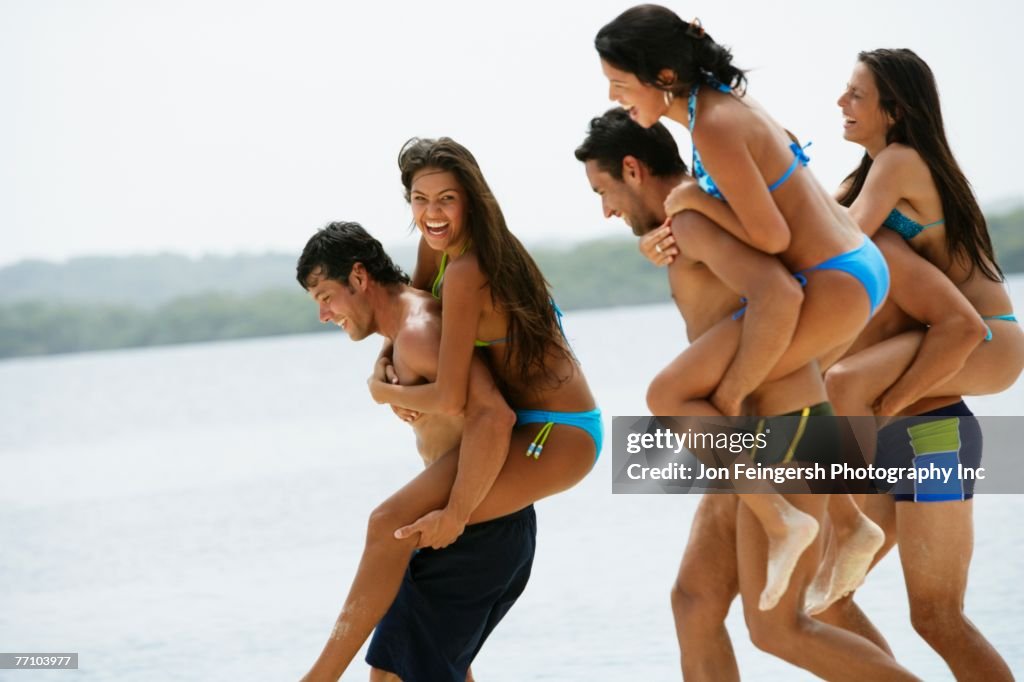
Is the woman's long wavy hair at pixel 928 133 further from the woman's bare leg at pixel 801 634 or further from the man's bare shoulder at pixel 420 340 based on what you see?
the man's bare shoulder at pixel 420 340

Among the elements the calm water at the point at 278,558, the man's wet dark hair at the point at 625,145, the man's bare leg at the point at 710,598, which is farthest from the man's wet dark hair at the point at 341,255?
the calm water at the point at 278,558

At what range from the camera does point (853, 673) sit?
135 inches

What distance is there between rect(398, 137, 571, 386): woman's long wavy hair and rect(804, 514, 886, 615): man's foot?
98 centimetres

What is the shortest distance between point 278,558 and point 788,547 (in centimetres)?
549

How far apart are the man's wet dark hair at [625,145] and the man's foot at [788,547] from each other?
1.01m

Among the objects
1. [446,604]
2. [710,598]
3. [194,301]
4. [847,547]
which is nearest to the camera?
[847,547]

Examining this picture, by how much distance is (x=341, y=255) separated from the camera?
4.01m

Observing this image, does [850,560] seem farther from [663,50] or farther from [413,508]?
[663,50]

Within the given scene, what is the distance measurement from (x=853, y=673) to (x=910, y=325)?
1.08 metres

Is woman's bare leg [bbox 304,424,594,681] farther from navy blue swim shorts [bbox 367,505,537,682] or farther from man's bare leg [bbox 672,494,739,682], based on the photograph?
man's bare leg [bbox 672,494,739,682]

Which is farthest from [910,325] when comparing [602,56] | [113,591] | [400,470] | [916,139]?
[400,470]

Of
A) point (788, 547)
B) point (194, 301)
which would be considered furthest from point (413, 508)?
point (194, 301)

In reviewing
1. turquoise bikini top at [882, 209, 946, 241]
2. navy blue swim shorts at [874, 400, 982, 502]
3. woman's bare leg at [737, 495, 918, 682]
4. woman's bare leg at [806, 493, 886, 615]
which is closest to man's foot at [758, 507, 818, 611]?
Result: woman's bare leg at [737, 495, 918, 682]

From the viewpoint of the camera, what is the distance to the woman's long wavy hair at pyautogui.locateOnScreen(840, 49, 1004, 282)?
3.82 m
